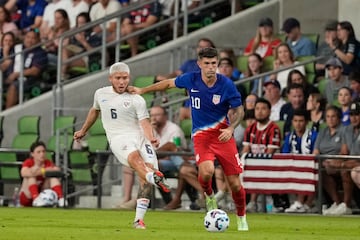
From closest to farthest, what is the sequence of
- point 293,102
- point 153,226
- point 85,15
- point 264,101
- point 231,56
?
1. point 153,226
2. point 264,101
3. point 293,102
4. point 231,56
5. point 85,15

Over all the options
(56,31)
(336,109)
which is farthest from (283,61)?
(56,31)

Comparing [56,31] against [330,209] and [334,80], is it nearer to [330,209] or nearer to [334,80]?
[334,80]

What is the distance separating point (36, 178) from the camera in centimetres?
2742

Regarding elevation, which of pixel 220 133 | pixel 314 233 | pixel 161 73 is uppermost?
pixel 161 73

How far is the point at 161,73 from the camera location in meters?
30.6

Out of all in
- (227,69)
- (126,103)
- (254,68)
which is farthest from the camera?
(254,68)

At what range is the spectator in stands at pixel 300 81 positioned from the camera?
26.3 meters

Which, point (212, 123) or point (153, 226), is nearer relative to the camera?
point (212, 123)

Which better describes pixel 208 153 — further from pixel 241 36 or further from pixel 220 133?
pixel 241 36

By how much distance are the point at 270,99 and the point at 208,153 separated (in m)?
7.81

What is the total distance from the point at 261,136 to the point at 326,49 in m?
3.29

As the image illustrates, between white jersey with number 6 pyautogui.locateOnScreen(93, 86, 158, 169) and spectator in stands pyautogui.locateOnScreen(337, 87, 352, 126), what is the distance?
542 centimetres

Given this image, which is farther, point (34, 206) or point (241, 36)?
point (241, 36)

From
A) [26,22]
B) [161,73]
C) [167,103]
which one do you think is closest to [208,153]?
[167,103]
